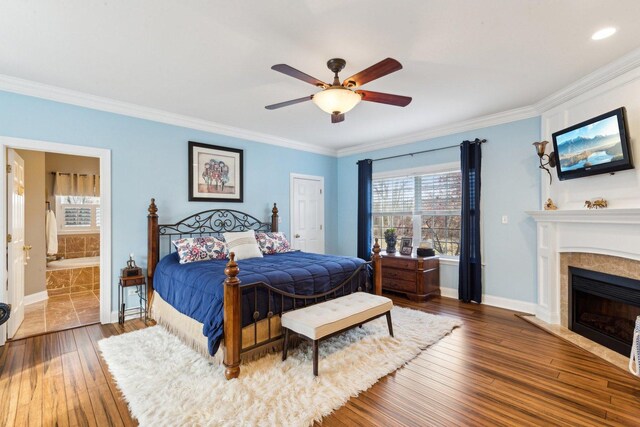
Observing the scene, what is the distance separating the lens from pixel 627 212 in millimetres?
2598

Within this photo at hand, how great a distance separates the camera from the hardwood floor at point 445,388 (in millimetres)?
1950

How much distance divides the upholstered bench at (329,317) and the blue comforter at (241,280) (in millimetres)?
211

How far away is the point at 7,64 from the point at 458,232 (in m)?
5.55

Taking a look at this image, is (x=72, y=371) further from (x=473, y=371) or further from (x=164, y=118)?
(x=473, y=371)

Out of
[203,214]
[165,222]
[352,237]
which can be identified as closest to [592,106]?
[352,237]

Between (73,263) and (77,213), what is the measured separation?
136 cm

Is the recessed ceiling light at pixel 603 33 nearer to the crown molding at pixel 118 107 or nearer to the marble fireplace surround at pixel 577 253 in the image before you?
the marble fireplace surround at pixel 577 253

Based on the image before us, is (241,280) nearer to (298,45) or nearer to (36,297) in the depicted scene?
(298,45)

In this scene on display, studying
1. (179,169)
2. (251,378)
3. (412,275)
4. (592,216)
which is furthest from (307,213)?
(592,216)

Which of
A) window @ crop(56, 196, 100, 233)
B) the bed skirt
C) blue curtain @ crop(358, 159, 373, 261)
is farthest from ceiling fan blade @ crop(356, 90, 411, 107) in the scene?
window @ crop(56, 196, 100, 233)

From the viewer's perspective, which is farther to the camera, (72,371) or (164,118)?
(164,118)

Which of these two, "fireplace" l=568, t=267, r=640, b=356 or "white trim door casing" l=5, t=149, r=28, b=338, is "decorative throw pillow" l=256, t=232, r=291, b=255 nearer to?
"white trim door casing" l=5, t=149, r=28, b=338

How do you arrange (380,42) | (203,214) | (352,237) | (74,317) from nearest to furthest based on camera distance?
(380,42)
(74,317)
(203,214)
(352,237)

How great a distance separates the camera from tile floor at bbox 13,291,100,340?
11.3ft
